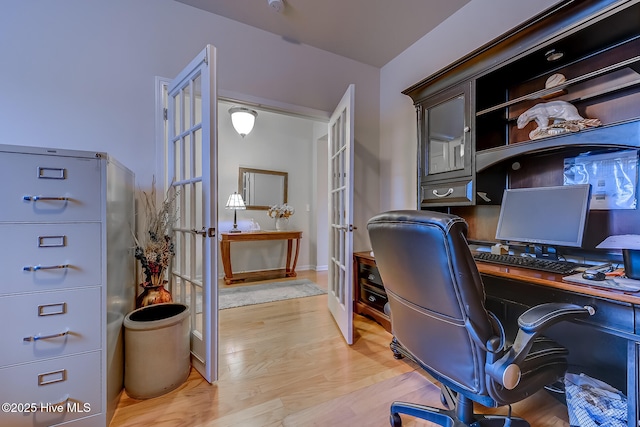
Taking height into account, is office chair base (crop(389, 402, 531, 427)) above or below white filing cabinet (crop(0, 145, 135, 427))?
below

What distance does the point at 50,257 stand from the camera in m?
1.18

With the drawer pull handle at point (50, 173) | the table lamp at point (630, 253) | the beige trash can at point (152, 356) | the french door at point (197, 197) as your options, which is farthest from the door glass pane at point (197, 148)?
the table lamp at point (630, 253)

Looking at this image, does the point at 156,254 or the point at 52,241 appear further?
the point at 156,254

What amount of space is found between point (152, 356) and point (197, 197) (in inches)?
39.7

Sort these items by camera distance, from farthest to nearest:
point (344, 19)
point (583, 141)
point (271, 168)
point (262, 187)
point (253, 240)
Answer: point (271, 168), point (262, 187), point (253, 240), point (344, 19), point (583, 141)

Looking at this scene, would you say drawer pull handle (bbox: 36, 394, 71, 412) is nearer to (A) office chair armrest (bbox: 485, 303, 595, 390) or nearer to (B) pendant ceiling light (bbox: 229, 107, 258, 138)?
(A) office chair armrest (bbox: 485, 303, 595, 390)

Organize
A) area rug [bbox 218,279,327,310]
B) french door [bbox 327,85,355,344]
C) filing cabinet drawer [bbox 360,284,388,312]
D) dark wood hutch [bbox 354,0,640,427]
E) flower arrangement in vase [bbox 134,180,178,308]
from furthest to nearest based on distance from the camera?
area rug [bbox 218,279,327,310]
filing cabinet drawer [bbox 360,284,388,312]
french door [bbox 327,85,355,344]
flower arrangement in vase [bbox 134,180,178,308]
dark wood hutch [bbox 354,0,640,427]

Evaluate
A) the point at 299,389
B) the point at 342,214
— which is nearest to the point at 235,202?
the point at 342,214

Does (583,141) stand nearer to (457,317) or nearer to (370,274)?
(457,317)

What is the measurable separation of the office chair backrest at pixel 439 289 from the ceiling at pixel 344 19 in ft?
6.78

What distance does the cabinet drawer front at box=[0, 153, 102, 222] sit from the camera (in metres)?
1.12

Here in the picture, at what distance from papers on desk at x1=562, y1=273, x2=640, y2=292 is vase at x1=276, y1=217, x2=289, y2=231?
12.4 ft

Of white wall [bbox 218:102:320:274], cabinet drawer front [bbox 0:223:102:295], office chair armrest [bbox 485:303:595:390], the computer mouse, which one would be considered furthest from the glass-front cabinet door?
white wall [bbox 218:102:320:274]

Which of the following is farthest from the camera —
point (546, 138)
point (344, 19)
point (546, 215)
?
point (344, 19)
